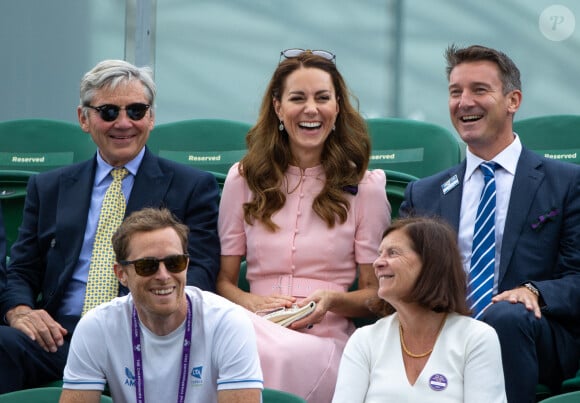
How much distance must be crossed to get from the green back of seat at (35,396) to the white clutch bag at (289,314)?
86cm

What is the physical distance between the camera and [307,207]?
442 cm

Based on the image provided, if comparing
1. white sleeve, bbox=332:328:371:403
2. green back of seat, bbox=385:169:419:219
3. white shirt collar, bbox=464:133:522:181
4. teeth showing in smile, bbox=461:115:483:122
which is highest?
teeth showing in smile, bbox=461:115:483:122

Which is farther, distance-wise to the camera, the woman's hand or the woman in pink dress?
the woman in pink dress

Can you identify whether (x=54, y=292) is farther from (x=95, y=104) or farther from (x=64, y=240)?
(x=95, y=104)

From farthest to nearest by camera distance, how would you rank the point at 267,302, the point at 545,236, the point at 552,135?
the point at 552,135, the point at 267,302, the point at 545,236

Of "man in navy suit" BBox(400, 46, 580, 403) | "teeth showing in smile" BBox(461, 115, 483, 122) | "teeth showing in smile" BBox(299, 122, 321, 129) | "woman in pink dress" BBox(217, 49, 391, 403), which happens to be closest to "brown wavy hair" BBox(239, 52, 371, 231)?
"woman in pink dress" BBox(217, 49, 391, 403)

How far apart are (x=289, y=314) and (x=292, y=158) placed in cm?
73

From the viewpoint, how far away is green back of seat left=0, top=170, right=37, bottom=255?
5.12 m

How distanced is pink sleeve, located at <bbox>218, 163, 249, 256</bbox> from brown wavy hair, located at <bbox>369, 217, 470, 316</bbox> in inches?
38.6

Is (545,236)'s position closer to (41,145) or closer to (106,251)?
(106,251)

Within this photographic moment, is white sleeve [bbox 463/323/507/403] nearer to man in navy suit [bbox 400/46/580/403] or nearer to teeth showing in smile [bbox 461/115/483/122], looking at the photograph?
man in navy suit [bbox 400/46/580/403]

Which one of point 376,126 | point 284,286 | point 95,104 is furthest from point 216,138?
point 284,286

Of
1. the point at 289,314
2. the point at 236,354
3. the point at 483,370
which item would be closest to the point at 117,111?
the point at 289,314

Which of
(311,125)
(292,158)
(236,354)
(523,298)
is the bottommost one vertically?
(236,354)
